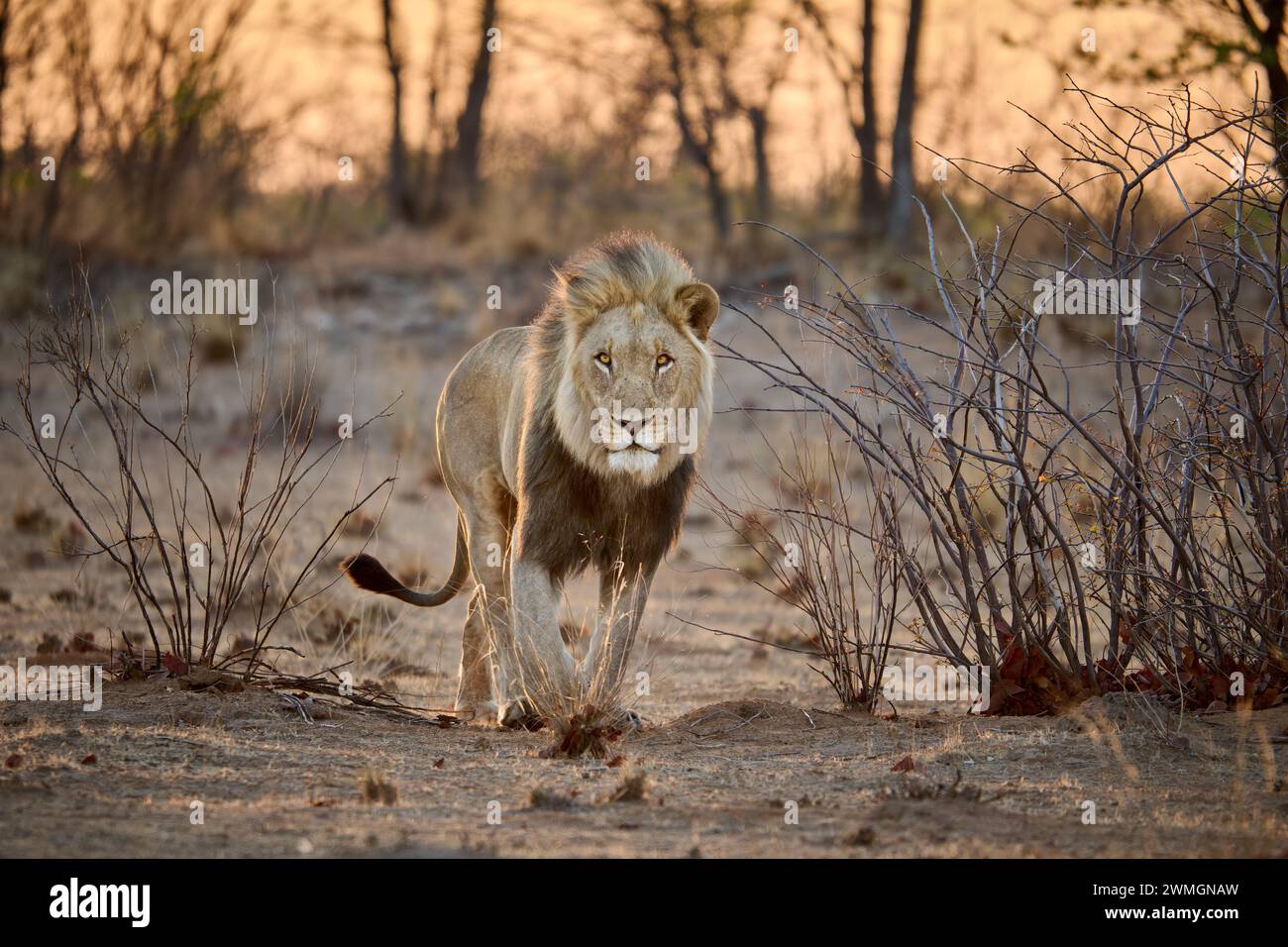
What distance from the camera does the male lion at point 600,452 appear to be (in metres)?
5.33

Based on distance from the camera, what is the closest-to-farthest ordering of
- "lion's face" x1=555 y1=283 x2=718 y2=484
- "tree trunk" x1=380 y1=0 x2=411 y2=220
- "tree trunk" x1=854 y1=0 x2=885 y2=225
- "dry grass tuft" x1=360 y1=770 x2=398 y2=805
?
Result: "dry grass tuft" x1=360 y1=770 x2=398 y2=805
"lion's face" x1=555 y1=283 x2=718 y2=484
"tree trunk" x1=854 y1=0 x2=885 y2=225
"tree trunk" x1=380 y1=0 x2=411 y2=220

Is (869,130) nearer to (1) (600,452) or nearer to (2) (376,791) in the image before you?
(1) (600,452)

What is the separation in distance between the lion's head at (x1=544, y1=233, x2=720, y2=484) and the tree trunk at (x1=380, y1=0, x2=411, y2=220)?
54.9 feet

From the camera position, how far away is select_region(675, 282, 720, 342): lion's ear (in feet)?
18.1

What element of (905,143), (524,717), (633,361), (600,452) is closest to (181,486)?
(524,717)

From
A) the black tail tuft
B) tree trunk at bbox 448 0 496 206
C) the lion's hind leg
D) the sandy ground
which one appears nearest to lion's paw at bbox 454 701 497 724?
the lion's hind leg

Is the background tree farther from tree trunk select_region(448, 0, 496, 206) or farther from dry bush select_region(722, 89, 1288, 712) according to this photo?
dry bush select_region(722, 89, 1288, 712)

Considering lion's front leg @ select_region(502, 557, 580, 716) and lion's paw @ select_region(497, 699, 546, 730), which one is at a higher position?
lion's front leg @ select_region(502, 557, 580, 716)

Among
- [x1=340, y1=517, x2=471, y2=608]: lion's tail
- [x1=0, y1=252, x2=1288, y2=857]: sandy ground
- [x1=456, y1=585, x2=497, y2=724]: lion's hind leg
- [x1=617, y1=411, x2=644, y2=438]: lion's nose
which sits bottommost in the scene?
[x1=0, y1=252, x2=1288, y2=857]: sandy ground

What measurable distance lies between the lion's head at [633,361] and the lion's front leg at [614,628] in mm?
478

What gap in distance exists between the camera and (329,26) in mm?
22250

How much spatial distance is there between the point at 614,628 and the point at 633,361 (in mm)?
1027

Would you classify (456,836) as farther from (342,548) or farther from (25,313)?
(25,313)

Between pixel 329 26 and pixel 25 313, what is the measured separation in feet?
26.3
